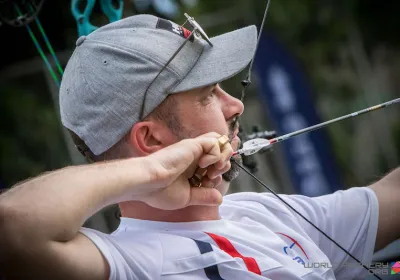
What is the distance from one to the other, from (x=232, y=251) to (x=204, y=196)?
15cm

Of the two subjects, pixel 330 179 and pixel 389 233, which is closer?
pixel 389 233

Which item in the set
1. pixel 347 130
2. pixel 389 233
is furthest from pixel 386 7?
pixel 389 233

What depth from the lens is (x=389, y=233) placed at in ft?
6.62

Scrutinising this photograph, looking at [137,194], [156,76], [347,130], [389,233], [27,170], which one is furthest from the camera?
[347,130]

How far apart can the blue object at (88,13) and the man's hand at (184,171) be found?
2.61 feet

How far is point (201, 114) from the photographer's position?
1.80 meters

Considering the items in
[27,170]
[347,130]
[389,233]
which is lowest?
[347,130]

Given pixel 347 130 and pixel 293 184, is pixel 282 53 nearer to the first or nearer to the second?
pixel 293 184

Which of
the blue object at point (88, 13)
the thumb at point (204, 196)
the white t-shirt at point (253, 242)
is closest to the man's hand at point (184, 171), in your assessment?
the thumb at point (204, 196)

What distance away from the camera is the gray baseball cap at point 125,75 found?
1.73 metres

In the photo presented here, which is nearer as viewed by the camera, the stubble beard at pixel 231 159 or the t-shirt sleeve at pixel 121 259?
the t-shirt sleeve at pixel 121 259

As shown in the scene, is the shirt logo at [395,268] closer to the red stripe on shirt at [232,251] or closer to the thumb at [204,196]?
the red stripe on shirt at [232,251]

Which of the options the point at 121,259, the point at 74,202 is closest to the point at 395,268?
the point at 121,259

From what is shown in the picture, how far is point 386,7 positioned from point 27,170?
15.5 feet
